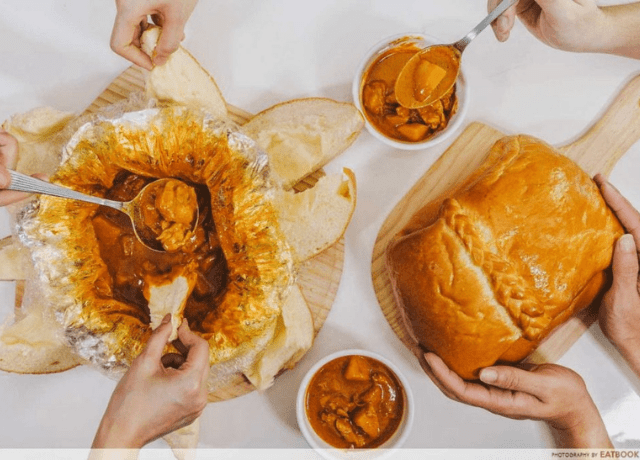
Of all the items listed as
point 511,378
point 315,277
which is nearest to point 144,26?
point 315,277

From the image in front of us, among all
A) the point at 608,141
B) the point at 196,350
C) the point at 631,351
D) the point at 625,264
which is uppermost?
the point at 608,141

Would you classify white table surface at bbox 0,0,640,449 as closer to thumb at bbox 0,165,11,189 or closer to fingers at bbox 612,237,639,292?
fingers at bbox 612,237,639,292

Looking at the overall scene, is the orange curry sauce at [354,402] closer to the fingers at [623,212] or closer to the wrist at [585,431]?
the wrist at [585,431]

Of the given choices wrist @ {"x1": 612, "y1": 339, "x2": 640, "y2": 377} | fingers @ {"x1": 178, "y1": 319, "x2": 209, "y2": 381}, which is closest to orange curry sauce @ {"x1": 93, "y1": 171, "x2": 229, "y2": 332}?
fingers @ {"x1": 178, "y1": 319, "x2": 209, "y2": 381}

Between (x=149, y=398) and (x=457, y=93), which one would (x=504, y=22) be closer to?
(x=457, y=93)

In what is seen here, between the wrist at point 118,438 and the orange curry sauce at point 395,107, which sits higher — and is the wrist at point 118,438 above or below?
below

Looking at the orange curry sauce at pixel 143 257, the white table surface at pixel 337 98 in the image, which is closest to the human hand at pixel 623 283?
the white table surface at pixel 337 98
